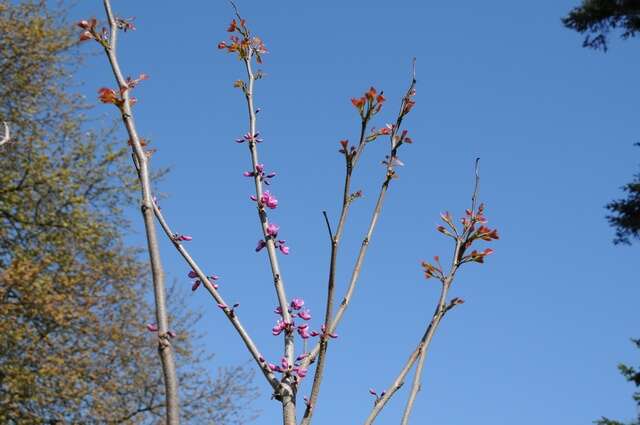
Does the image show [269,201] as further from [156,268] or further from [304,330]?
[156,268]

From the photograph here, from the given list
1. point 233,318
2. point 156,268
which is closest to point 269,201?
point 233,318

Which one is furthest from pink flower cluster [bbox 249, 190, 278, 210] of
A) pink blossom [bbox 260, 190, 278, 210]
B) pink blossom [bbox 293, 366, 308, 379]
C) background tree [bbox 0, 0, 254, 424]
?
background tree [bbox 0, 0, 254, 424]

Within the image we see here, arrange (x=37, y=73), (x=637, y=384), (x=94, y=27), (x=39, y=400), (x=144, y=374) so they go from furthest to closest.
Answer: (x=37, y=73) → (x=144, y=374) → (x=39, y=400) → (x=637, y=384) → (x=94, y=27)

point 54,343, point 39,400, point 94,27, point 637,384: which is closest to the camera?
point 94,27

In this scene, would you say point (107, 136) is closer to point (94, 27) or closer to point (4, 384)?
point (4, 384)

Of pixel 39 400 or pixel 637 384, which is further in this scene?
pixel 39 400

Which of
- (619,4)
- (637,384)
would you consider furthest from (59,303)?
(619,4)

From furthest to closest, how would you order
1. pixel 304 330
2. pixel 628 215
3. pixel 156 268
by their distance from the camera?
pixel 628 215 → pixel 304 330 → pixel 156 268

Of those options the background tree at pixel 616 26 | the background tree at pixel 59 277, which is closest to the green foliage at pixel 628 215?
the background tree at pixel 616 26

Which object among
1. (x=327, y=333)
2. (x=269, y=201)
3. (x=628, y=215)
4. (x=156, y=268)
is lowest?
(x=156, y=268)

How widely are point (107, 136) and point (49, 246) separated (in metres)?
2.66

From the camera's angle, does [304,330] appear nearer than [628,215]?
Yes

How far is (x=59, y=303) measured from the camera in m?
13.9

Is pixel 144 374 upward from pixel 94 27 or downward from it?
upward
